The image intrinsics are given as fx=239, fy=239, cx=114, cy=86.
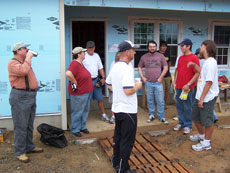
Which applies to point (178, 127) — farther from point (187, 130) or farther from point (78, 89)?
point (78, 89)

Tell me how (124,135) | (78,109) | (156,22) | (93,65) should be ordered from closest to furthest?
1. (124,135)
2. (78,109)
3. (93,65)
4. (156,22)

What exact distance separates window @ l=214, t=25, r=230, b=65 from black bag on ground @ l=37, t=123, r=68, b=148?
605cm

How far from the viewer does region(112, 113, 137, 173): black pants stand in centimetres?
312

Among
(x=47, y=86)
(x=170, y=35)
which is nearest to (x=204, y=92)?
(x=47, y=86)

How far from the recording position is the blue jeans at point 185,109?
4820 mm

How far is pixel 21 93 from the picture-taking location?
11.7 feet

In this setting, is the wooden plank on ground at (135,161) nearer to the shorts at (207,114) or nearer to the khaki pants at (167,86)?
the shorts at (207,114)

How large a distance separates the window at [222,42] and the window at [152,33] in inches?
60.4

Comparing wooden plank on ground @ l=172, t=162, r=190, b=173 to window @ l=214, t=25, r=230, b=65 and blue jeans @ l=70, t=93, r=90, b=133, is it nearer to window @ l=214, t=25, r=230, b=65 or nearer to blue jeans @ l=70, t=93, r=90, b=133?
blue jeans @ l=70, t=93, r=90, b=133

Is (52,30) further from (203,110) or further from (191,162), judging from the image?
(191,162)

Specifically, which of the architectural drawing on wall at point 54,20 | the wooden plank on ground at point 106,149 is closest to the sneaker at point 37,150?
the wooden plank on ground at point 106,149

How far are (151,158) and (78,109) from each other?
1677 mm

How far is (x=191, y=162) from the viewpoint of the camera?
12.5ft

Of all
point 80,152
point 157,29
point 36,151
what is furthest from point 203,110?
point 157,29
